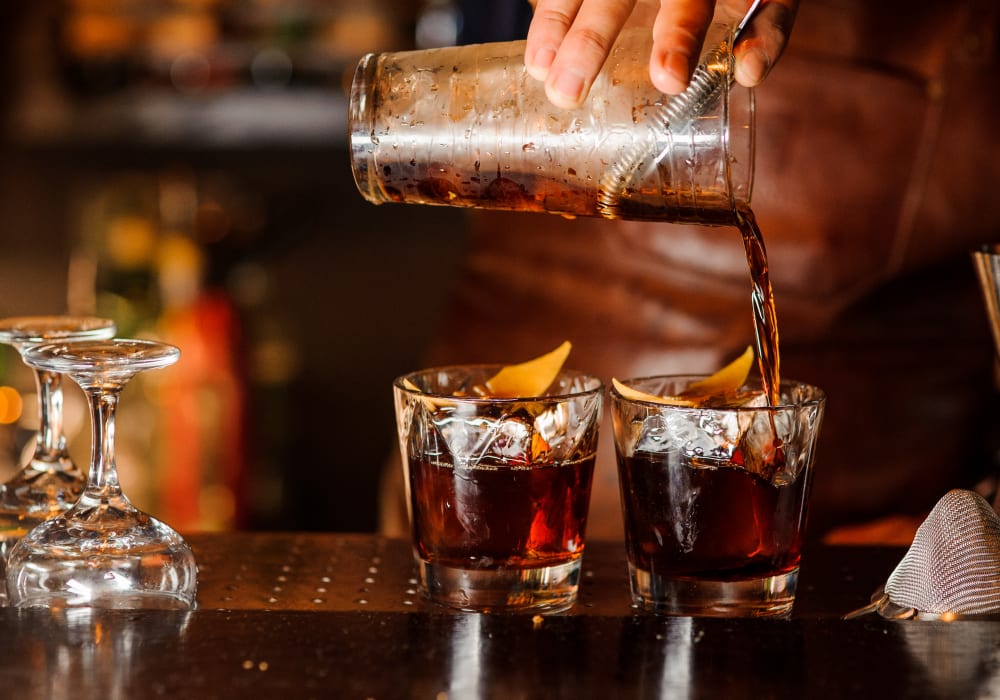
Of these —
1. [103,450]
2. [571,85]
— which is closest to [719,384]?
[571,85]

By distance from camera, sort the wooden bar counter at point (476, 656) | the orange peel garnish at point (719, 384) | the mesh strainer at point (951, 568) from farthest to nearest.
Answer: the orange peel garnish at point (719, 384) → the mesh strainer at point (951, 568) → the wooden bar counter at point (476, 656)

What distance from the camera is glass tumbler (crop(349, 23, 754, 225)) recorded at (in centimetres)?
75

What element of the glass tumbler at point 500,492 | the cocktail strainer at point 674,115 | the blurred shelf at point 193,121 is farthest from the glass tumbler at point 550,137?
the blurred shelf at point 193,121

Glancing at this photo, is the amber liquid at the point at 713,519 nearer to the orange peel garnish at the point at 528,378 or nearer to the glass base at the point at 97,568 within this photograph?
the orange peel garnish at the point at 528,378

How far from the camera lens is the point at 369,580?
82cm

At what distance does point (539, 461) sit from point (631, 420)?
6 cm

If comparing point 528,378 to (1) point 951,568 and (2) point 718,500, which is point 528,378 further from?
(1) point 951,568

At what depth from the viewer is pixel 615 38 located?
78 cm

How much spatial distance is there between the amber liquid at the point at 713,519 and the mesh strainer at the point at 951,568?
0.22 ft

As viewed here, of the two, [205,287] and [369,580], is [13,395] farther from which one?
[369,580]

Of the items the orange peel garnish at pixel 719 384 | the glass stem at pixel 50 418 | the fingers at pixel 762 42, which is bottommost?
the glass stem at pixel 50 418

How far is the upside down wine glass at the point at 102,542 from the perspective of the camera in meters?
0.69

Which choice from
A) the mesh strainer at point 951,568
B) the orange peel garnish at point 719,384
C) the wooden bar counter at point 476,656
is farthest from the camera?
the orange peel garnish at point 719,384

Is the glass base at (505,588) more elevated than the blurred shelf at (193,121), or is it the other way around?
the blurred shelf at (193,121)
